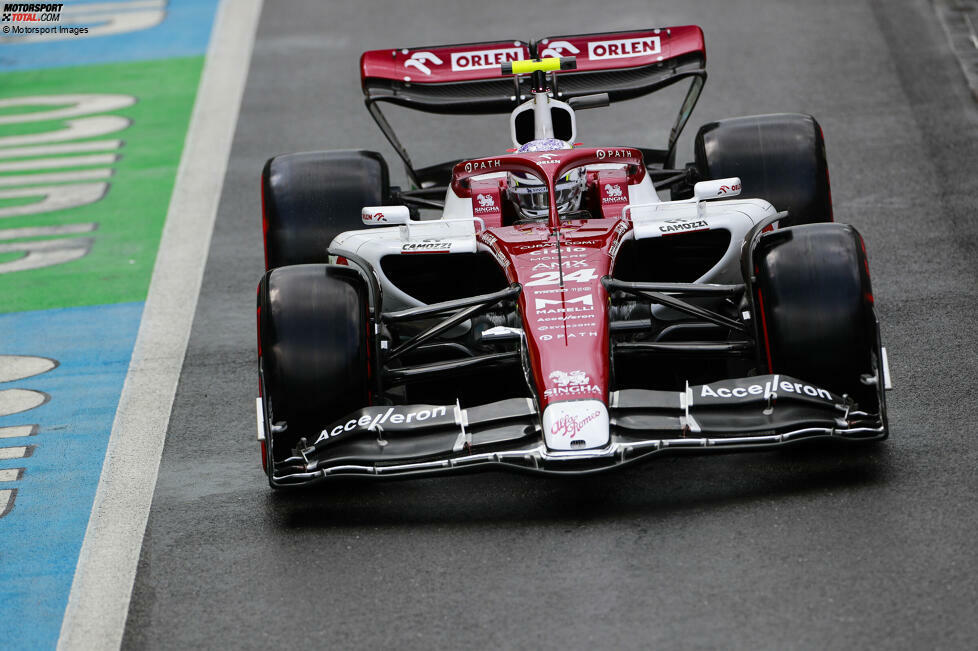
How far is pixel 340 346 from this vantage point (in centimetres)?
696

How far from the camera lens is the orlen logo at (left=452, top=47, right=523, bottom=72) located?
9.54 m

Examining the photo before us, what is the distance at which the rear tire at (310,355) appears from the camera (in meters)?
6.89

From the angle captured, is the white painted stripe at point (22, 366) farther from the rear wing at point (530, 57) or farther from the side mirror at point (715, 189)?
the side mirror at point (715, 189)

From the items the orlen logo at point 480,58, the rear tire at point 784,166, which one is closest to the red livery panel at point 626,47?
the orlen logo at point 480,58

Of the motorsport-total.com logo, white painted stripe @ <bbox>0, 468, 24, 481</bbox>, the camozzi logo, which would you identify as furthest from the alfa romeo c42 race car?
the camozzi logo

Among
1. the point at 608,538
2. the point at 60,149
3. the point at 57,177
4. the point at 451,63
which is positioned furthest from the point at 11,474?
the point at 60,149

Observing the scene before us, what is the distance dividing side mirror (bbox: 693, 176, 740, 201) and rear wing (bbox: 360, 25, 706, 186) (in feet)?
6.25

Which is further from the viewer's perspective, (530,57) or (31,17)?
(31,17)

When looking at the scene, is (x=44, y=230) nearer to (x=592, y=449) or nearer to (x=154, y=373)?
(x=154, y=373)

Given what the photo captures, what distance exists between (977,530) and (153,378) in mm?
5071

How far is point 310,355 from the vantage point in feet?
22.7

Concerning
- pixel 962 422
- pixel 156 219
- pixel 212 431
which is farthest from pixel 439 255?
pixel 156 219

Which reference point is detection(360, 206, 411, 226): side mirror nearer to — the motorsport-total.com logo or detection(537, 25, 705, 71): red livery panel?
detection(537, 25, 705, 71): red livery panel

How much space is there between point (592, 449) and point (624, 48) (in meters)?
3.99
